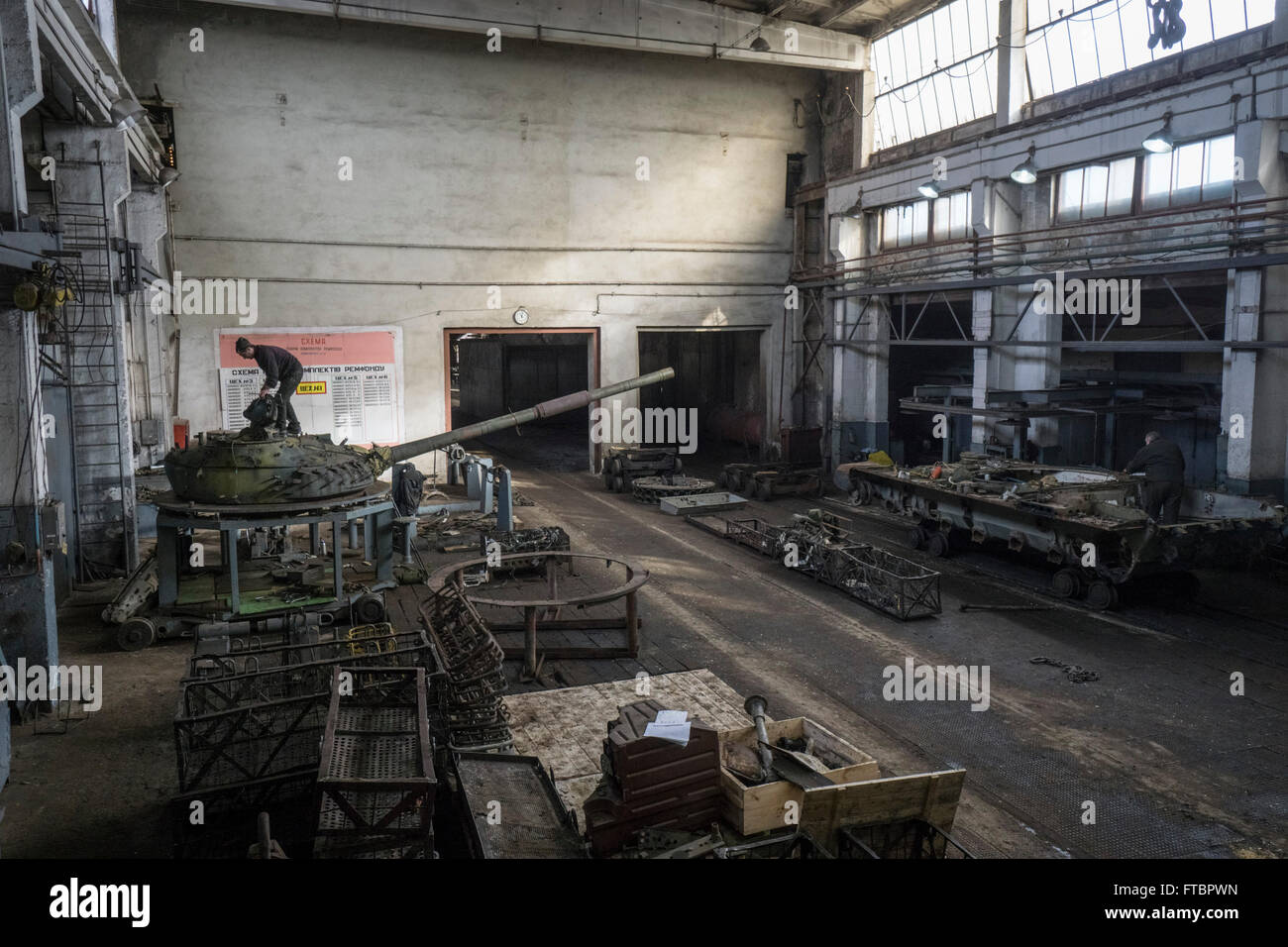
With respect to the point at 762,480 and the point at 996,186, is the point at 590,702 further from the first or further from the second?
the point at 996,186

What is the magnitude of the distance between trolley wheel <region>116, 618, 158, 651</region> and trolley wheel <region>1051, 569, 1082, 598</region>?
10426mm

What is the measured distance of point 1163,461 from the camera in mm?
12469

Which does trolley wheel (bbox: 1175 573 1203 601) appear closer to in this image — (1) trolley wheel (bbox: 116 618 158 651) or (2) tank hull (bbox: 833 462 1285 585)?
(2) tank hull (bbox: 833 462 1285 585)

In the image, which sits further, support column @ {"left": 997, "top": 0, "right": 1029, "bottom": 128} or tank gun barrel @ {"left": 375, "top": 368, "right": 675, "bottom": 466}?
support column @ {"left": 997, "top": 0, "right": 1029, "bottom": 128}

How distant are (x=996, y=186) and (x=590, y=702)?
1282 centimetres

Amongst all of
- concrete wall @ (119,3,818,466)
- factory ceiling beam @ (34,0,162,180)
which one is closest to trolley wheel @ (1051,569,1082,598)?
concrete wall @ (119,3,818,466)

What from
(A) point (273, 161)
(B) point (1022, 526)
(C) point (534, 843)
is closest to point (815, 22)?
(A) point (273, 161)

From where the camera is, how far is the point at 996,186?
55.5 feet

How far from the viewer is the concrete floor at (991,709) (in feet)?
21.3

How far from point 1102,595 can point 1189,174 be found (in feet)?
22.2

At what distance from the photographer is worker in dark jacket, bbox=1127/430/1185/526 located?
40.9ft

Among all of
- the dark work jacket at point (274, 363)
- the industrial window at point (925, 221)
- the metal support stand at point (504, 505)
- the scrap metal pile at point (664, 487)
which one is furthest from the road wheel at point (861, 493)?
the dark work jacket at point (274, 363)

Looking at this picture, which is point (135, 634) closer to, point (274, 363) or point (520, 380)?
point (274, 363)

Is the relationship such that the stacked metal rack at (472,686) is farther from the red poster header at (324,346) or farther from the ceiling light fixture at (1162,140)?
the red poster header at (324,346)
